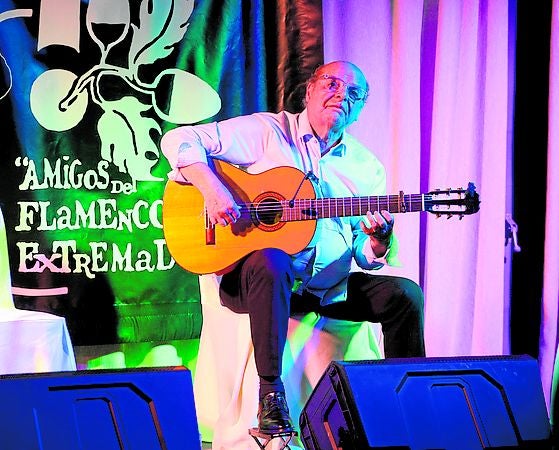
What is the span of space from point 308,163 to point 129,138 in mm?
750

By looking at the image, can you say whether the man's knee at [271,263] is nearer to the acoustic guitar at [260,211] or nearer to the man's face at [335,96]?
the acoustic guitar at [260,211]

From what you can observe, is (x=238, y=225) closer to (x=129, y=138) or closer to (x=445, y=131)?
(x=129, y=138)

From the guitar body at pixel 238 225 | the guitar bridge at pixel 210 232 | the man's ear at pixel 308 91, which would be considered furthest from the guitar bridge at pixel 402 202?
the guitar bridge at pixel 210 232

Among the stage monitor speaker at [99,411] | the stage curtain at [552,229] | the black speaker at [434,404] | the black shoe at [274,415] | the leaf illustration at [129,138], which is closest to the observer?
the stage monitor speaker at [99,411]

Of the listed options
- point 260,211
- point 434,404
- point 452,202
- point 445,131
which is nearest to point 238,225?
point 260,211

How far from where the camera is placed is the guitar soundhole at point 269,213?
324 centimetres

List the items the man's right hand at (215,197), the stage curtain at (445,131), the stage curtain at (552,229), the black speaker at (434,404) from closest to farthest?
the black speaker at (434,404) → the man's right hand at (215,197) → the stage curtain at (445,131) → the stage curtain at (552,229)

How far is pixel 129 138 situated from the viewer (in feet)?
11.2

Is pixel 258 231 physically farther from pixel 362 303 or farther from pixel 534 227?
pixel 534 227

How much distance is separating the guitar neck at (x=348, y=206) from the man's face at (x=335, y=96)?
35 cm

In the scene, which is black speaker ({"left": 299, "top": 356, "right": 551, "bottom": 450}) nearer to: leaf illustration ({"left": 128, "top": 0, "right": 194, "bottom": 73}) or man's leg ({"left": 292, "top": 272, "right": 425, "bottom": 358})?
man's leg ({"left": 292, "top": 272, "right": 425, "bottom": 358})

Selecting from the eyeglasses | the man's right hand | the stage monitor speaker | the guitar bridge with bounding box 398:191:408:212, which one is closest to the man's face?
the eyeglasses

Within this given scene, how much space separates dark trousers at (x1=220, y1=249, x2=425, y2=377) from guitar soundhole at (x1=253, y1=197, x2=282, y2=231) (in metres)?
0.15

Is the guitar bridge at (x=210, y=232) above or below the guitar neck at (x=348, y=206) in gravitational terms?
below
